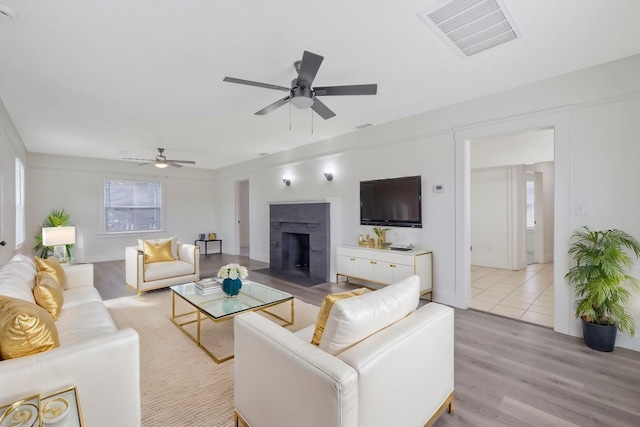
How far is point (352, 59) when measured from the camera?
8.73 ft

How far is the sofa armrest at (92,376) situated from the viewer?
4.09 feet

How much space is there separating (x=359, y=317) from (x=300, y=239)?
197 inches

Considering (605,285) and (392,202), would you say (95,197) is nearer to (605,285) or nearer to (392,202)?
(392,202)

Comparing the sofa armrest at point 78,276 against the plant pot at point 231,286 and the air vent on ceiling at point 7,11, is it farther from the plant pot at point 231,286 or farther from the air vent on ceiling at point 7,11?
the air vent on ceiling at point 7,11

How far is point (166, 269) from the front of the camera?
4566 mm

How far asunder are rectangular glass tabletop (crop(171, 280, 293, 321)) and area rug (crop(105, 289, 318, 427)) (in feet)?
1.13

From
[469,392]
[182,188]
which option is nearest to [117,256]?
[182,188]

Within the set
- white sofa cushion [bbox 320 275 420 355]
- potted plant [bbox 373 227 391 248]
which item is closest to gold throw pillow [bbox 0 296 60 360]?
white sofa cushion [bbox 320 275 420 355]

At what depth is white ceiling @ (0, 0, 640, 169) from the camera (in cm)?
204

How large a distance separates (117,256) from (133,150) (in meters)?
3.06

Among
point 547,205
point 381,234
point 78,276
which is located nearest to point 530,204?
point 547,205

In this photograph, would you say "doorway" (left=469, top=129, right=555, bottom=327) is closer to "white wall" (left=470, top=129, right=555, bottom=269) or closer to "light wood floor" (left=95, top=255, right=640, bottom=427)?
"white wall" (left=470, top=129, right=555, bottom=269)

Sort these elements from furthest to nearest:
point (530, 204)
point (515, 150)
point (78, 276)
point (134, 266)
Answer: point (530, 204), point (515, 150), point (134, 266), point (78, 276)

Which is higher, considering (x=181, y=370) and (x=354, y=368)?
(x=354, y=368)
